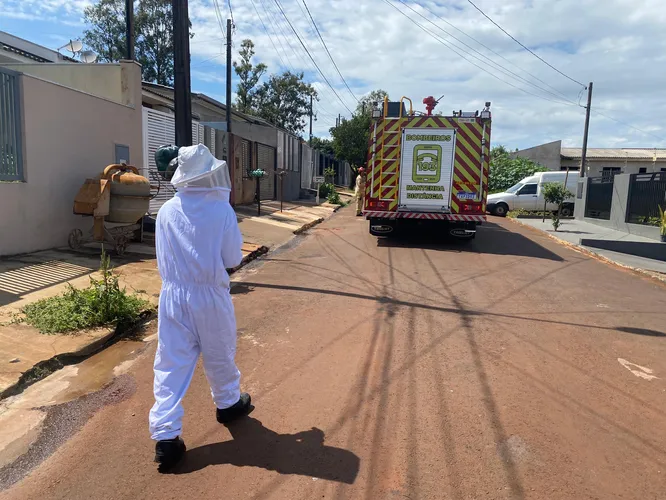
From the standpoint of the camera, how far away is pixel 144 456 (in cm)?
300

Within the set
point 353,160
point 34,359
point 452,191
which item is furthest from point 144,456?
point 353,160

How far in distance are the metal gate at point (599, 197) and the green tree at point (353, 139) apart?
1054 inches

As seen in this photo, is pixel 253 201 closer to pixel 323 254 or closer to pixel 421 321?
pixel 323 254

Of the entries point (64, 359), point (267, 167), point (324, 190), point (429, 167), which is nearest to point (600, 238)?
point (429, 167)

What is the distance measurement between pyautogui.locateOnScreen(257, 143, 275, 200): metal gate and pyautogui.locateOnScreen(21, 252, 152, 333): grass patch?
1605cm

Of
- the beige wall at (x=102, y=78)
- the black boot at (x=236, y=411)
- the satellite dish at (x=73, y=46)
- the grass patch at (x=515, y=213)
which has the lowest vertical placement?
the black boot at (x=236, y=411)

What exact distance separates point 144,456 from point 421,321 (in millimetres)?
3577

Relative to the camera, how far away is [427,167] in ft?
37.9

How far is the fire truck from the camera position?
37.5 feet

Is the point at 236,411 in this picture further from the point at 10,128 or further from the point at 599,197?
the point at 599,197

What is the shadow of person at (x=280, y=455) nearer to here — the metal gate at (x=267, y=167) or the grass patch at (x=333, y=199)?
the metal gate at (x=267, y=167)

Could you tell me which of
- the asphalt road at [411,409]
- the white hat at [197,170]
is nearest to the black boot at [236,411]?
the asphalt road at [411,409]

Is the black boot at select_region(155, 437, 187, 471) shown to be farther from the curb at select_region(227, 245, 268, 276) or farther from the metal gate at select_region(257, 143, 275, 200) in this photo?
the metal gate at select_region(257, 143, 275, 200)

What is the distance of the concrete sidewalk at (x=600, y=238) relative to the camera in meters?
10.8
